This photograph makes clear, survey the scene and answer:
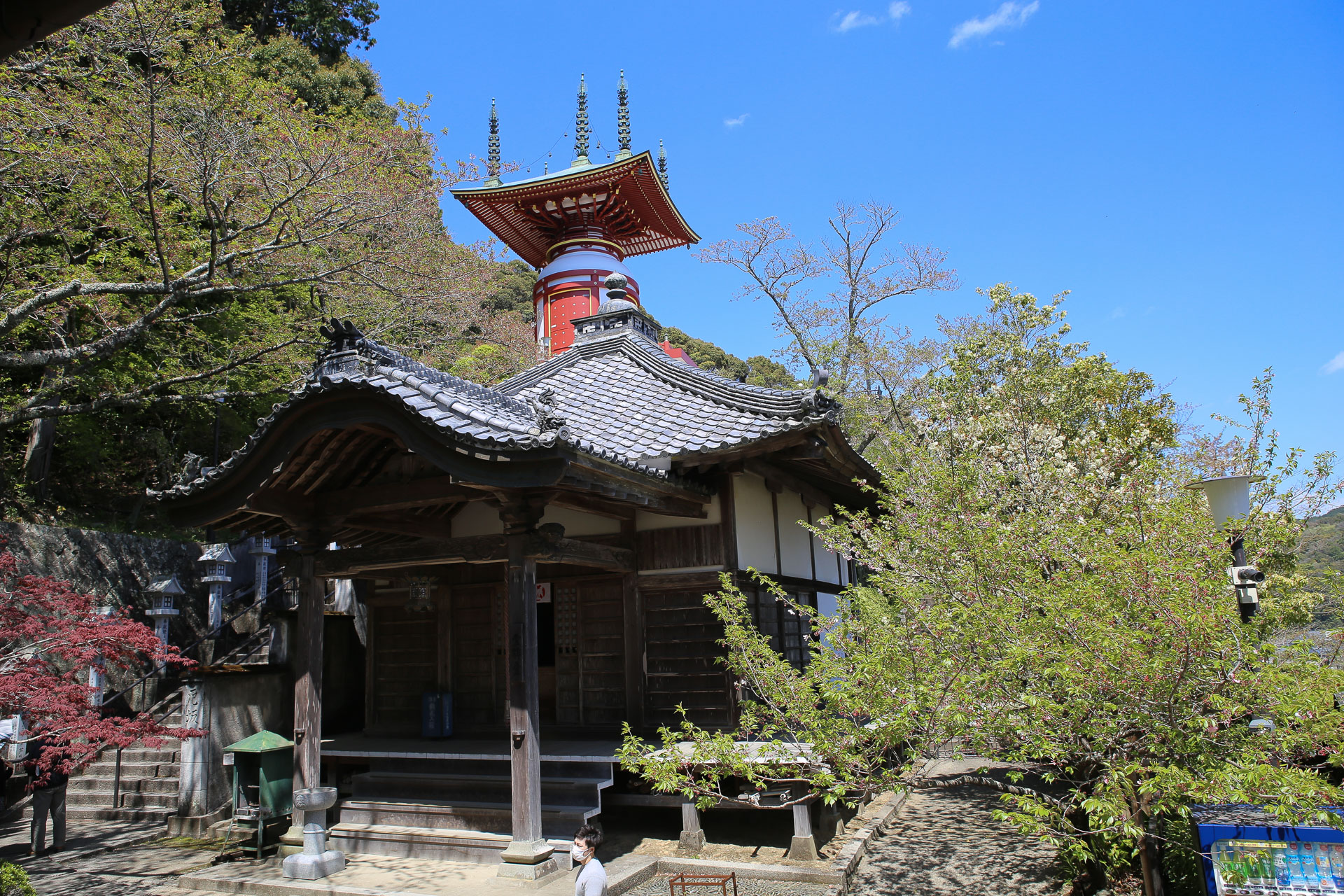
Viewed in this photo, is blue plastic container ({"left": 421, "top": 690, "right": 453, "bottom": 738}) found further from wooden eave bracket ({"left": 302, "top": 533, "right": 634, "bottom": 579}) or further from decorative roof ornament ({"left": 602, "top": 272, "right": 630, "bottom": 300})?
decorative roof ornament ({"left": 602, "top": 272, "right": 630, "bottom": 300})

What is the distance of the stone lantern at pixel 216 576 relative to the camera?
46.1 feet

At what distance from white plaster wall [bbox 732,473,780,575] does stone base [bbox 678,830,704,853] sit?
2784 mm

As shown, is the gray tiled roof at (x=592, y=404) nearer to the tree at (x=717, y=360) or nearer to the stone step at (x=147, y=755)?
the stone step at (x=147, y=755)

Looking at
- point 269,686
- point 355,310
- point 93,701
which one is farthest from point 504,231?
point 93,701

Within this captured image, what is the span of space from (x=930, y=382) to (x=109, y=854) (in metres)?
14.3

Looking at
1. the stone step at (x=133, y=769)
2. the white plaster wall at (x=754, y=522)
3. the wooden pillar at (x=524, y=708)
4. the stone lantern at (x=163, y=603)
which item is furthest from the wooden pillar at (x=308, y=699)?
the stone lantern at (x=163, y=603)

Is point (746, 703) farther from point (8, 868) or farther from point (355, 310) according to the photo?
point (355, 310)

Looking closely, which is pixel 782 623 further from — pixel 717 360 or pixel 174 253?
pixel 717 360

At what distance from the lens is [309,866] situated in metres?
7.71

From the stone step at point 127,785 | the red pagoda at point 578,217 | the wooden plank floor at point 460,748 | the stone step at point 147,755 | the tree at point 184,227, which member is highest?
the red pagoda at point 578,217

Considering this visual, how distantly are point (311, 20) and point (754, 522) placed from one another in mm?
28498

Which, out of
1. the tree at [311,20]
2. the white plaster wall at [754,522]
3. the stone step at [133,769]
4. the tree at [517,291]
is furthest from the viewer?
the tree at [517,291]

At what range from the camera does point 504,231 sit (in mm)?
26141

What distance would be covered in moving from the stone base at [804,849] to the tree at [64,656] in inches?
257
